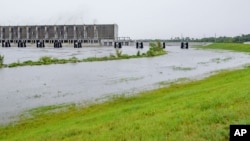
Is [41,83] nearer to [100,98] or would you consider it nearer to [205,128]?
[100,98]

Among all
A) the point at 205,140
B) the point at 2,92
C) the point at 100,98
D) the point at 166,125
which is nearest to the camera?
the point at 205,140

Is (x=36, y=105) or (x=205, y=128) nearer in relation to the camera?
(x=205, y=128)

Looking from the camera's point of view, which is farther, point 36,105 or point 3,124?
point 36,105

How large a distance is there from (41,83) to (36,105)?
39.2 feet

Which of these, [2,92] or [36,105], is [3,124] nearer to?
[36,105]

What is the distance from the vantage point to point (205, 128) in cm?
965

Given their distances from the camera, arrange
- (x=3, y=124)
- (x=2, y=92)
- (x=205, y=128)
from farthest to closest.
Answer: (x=2, y=92), (x=3, y=124), (x=205, y=128)

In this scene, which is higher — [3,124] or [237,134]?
[237,134]

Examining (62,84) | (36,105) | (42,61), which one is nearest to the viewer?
(36,105)

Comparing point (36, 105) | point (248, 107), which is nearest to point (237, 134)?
point (248, 107)

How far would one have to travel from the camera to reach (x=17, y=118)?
1866cm

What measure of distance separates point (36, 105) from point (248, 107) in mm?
14613

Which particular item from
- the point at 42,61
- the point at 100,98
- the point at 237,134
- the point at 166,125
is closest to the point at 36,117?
the point at 100,98

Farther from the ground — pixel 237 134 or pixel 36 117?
pixel 237 134
